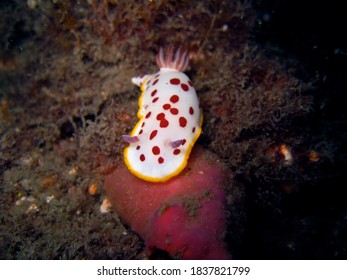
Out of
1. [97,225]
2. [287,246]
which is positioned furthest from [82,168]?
[287,246]

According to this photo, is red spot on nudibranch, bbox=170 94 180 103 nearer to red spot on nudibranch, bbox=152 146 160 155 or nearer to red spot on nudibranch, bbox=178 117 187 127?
red spot on nudibranch, bbox=178 117 187 127

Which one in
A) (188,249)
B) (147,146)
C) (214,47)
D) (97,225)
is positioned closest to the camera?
(188,249)

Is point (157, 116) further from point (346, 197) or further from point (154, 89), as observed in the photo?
point (346, 197)

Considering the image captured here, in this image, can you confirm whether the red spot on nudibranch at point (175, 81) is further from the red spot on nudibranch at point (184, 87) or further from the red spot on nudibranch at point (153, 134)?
the red spot on nudibranch at point (153, 134)

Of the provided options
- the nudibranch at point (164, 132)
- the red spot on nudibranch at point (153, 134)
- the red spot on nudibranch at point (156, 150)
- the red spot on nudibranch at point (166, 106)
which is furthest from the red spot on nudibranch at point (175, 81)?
the red spot on nudibranch at point (156, 150)

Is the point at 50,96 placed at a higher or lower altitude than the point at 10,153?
higher

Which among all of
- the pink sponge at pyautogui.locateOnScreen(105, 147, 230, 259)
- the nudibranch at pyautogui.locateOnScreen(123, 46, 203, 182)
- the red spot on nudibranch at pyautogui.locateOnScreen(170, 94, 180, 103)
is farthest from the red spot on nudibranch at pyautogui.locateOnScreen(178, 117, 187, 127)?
the pink sponge at pyautogui.locateOnScreen(105, 147, 230, 259)

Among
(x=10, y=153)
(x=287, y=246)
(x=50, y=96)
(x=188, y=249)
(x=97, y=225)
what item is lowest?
(x=287, y=246)
